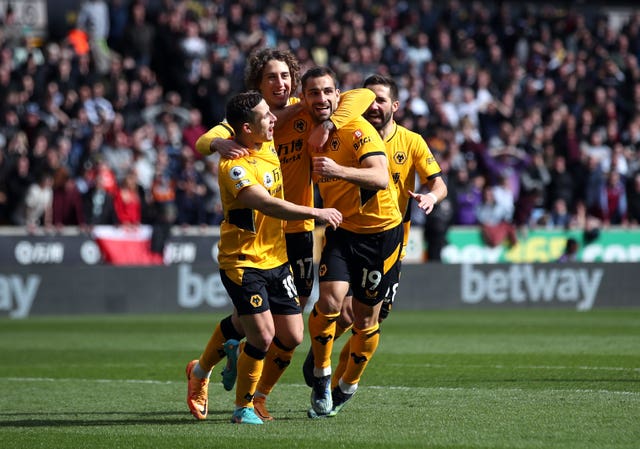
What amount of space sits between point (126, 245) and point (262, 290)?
12.6 metres

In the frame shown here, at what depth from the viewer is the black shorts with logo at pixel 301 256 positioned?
27.7ft

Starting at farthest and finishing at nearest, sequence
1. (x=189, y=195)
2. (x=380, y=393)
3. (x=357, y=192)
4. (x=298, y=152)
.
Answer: (x=189, y=195) → (x=380, y=393) → (x=298, y=152) → (x=357, y=192)

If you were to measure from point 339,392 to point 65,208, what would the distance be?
39.0 ft

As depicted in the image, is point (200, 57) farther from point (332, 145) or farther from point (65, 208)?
point (332, 145)

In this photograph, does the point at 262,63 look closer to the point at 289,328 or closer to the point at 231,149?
the point at 231,149

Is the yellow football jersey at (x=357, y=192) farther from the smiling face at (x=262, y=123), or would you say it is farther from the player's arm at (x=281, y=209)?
the player's arm at (x=281, y=209)

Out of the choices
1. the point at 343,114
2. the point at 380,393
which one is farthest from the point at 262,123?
the point at 380,393

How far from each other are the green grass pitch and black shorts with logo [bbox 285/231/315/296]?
3.15ft

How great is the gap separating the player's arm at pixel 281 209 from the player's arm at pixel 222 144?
1.02 ft

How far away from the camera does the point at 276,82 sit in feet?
27.2

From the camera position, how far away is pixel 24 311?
1892cm

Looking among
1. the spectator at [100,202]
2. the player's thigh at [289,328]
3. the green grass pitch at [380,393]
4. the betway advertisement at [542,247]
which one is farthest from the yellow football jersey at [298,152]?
the betway advertisement at [542,247]

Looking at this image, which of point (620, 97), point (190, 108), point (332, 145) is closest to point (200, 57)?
point (190, 108)

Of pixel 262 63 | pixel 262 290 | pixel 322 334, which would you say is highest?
pixel 262 63
